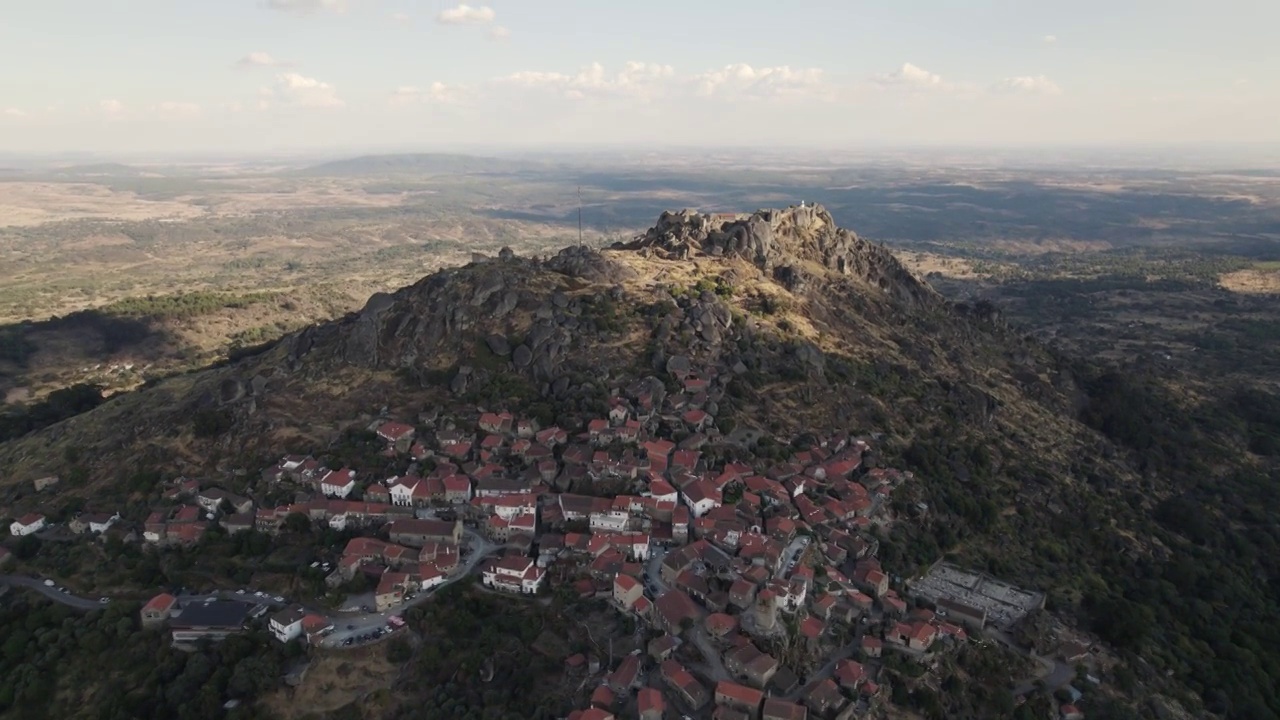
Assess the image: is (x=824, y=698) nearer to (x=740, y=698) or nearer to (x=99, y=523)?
(x=740, y=698)

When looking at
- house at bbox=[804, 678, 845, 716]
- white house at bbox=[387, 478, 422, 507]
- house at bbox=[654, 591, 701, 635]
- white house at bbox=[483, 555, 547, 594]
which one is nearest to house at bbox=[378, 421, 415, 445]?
white house at bbox=[387, 478, 422, 507]

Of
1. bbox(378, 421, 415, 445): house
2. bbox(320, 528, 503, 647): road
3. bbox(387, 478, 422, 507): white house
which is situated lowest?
bbox(320, 528, 503, 647): road

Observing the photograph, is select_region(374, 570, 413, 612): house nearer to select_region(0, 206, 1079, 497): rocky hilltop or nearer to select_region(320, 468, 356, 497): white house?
select_region(320, 468, 356, 497): white house

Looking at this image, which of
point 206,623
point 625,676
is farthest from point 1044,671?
point 206,623

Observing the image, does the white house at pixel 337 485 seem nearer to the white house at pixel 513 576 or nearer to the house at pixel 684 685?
the white house at pixel 513 576

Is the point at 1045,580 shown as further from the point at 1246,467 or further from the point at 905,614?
the point at 1246,467

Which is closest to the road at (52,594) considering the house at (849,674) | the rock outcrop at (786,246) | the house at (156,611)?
the house at (156,611)
